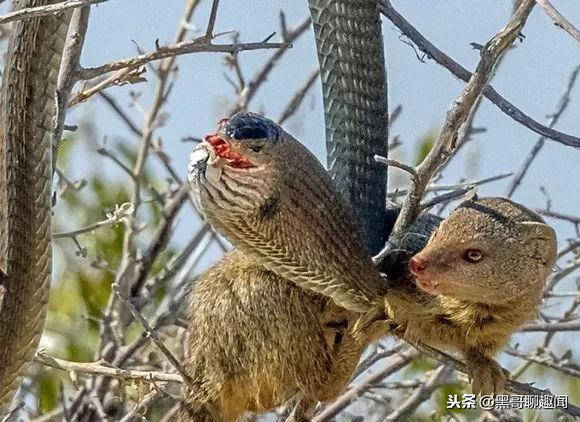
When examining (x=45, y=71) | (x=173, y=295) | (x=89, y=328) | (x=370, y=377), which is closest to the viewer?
(x=45, y=71)

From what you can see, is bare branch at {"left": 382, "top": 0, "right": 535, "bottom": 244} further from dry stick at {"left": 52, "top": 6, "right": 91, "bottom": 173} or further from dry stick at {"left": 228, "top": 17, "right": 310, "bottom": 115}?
dry stick at {"left": 228, "top": 17, "right": 310, "bottom": 115}

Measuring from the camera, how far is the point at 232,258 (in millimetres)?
2145

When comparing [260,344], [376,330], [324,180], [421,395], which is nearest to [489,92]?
[324,180]

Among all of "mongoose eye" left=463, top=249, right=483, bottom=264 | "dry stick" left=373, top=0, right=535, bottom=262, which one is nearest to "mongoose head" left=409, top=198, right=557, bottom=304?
"mongoose eye" left=463, top=249, right=483, bottom=264

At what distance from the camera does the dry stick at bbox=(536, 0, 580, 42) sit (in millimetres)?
1538

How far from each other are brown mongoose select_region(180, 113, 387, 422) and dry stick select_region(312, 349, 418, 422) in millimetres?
390

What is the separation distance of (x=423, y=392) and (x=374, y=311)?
68 cm

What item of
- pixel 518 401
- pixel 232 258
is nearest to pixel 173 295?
pixel 232 258

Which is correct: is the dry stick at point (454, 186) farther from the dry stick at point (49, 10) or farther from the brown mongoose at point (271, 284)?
the dry stick at point (49, 10)

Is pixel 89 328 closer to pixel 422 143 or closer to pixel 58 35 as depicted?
pixel 422 143

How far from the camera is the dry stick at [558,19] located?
1538 millimetres

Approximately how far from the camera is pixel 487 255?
2.01 m

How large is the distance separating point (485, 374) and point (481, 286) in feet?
0.65

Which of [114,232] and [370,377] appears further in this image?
[114,232]
